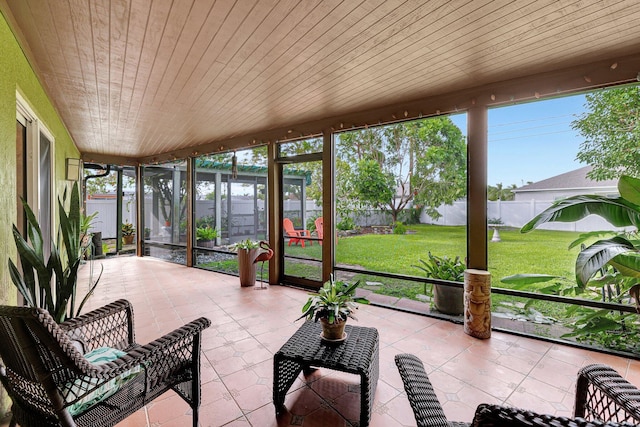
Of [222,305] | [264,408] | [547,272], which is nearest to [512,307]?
[547,272]

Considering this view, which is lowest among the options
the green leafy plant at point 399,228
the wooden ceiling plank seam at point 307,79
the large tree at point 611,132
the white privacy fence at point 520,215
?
the green leafy plant at point 399,228

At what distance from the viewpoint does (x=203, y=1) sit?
6.18 ft

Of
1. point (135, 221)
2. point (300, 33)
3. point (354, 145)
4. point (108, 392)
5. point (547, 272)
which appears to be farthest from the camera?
point (135, 221)

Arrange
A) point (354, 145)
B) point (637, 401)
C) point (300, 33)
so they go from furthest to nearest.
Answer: point (354, 145)
point (300, 33)
point (637, 401)

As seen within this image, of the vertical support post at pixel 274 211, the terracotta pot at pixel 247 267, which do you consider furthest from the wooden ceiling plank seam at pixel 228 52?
the terracotta pot at pixel 247 267

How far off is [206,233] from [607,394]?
22.0 ft

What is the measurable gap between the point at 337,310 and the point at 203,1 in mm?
2166

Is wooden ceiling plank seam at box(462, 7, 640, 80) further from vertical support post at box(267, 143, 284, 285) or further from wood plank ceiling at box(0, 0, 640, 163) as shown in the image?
vertical support post at box(267, 143, 284, 285)

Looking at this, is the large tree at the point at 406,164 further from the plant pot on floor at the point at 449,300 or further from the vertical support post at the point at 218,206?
the vertical support post at the point at 218,206

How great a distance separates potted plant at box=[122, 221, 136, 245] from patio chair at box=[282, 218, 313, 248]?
5.57 metres

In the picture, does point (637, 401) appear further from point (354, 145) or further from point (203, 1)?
point (354, 145)

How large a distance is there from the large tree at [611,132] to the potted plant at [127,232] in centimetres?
965

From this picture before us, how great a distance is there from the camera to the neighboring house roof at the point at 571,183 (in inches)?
120

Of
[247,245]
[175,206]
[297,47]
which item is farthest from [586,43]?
[175,206]
